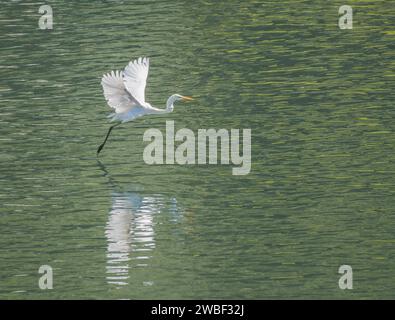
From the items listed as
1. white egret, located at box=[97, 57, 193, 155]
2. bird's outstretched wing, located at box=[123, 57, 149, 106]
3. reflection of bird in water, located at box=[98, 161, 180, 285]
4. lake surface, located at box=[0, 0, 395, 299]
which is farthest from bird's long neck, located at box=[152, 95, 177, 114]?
reflection of bird in water, located at box=[98, 161, 180, 285]

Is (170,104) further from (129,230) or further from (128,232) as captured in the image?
(128,232)

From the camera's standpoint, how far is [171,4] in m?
44.3

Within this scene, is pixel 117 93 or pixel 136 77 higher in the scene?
pixel 136 77

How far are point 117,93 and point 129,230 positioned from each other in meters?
4.56

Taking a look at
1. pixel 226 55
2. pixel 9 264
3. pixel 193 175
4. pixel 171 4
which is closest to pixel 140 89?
pixel 193 175

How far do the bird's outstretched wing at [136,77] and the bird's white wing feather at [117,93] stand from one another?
16 centimetres

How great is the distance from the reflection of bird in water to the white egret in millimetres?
1828

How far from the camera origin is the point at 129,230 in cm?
2312

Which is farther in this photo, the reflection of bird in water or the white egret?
the white egret

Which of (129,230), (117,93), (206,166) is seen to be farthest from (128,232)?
(117,93)

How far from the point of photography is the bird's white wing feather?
2623cm

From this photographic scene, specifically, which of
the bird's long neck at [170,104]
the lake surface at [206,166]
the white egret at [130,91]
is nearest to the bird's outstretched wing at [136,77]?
the white egret at [130,91]

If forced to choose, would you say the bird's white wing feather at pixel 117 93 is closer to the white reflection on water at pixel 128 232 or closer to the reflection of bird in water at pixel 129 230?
the reflection of bird in water at pixel 129 230

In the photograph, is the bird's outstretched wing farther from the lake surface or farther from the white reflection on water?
the white reflection on water
